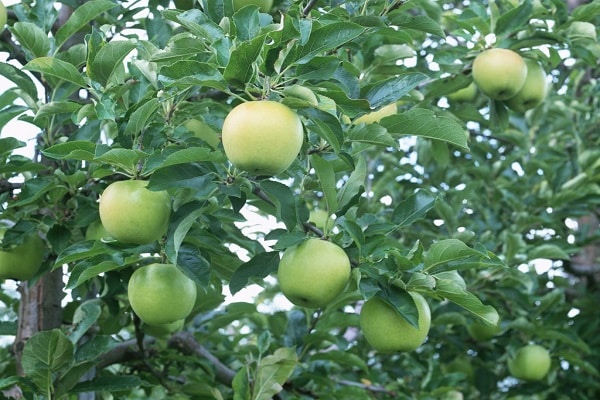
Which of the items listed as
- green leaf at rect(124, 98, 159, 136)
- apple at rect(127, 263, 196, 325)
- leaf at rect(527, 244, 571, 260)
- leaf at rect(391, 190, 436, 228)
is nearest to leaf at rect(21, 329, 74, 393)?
apple at rect(127, 263, 196, 325)

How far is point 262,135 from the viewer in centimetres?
133

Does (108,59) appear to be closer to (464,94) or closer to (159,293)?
(159,293)

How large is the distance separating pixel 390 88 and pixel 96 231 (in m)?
0.73

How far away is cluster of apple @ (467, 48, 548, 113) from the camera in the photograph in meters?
2.17

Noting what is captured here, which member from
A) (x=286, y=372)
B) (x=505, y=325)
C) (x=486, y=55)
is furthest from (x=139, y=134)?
(x=505, y=325)

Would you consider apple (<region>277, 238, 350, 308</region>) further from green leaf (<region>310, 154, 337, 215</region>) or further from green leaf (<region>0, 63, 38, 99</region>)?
green leaf (<region>0, 63, 38, 99</region>)

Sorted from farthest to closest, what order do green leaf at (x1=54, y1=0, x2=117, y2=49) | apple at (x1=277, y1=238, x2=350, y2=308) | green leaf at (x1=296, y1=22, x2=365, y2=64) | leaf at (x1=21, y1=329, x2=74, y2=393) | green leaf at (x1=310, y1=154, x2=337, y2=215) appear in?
green leaf at (x1=54, y1=0, x2=117, y2=49)
leaf at (x1=21, y1=329, x2=74, y2=393)
green leaf at (x1=310, y1=154, x2=337, y2=215)
apple at (x1=277, y1=238, x2=350, y2=308)
green leaf at (x1=296, y1=22, x2=365, y2=64)

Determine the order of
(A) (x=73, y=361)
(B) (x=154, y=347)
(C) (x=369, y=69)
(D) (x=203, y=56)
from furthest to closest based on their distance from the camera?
1. (B) (x=154, y=347)
2. (C) (x=369, y=69)
3. (A) (x=73, y=361)
4. (D) (x=203, y=56)

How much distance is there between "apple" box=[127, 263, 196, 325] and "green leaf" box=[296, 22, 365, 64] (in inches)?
20.9

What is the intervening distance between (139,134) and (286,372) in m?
0.69

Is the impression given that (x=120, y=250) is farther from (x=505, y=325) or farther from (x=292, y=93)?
(x=505, y=325)

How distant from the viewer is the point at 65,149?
1.53 metres

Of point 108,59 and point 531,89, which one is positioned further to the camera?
point 531,89

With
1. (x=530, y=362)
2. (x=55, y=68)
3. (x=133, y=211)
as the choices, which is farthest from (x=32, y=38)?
(x=530, y=362)
